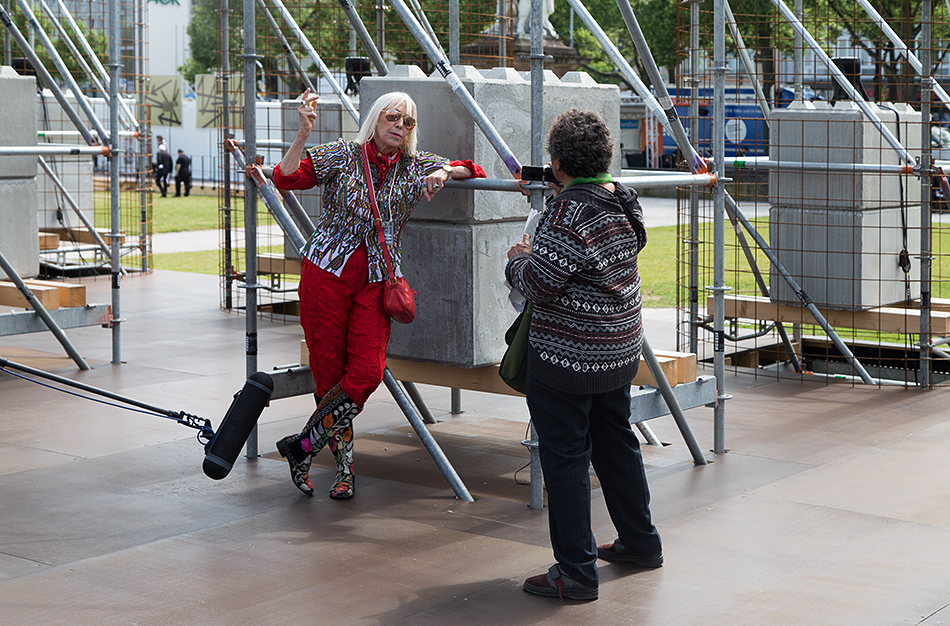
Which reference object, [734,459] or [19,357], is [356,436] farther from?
[19,357]

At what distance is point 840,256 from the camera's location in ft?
30.0

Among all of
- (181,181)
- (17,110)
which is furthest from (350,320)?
(181,181)

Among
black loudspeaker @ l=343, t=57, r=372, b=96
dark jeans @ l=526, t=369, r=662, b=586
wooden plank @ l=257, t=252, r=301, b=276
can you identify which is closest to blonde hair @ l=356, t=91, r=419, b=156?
dark jeans @ l=526, t=369, r=662, b=586

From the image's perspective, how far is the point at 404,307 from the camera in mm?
5531

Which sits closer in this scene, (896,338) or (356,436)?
(356,436)

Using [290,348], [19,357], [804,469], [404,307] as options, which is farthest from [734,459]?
[19,357]

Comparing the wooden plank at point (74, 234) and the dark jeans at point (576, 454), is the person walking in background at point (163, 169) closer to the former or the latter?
the wooden plank at point (74, 234)

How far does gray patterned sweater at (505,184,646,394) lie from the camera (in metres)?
4.36

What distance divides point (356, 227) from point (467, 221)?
0.65 metres

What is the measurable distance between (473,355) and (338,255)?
0.92m

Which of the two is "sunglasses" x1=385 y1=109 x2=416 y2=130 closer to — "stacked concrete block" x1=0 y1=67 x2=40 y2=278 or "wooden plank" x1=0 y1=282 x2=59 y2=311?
"wooden plank" x1=0 y1=282 x2=59 y2=311

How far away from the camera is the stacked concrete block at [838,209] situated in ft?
29.7

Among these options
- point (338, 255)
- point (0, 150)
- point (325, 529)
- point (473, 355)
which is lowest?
point (325, 529)

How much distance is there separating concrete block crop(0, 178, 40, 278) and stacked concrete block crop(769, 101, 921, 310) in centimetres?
620
